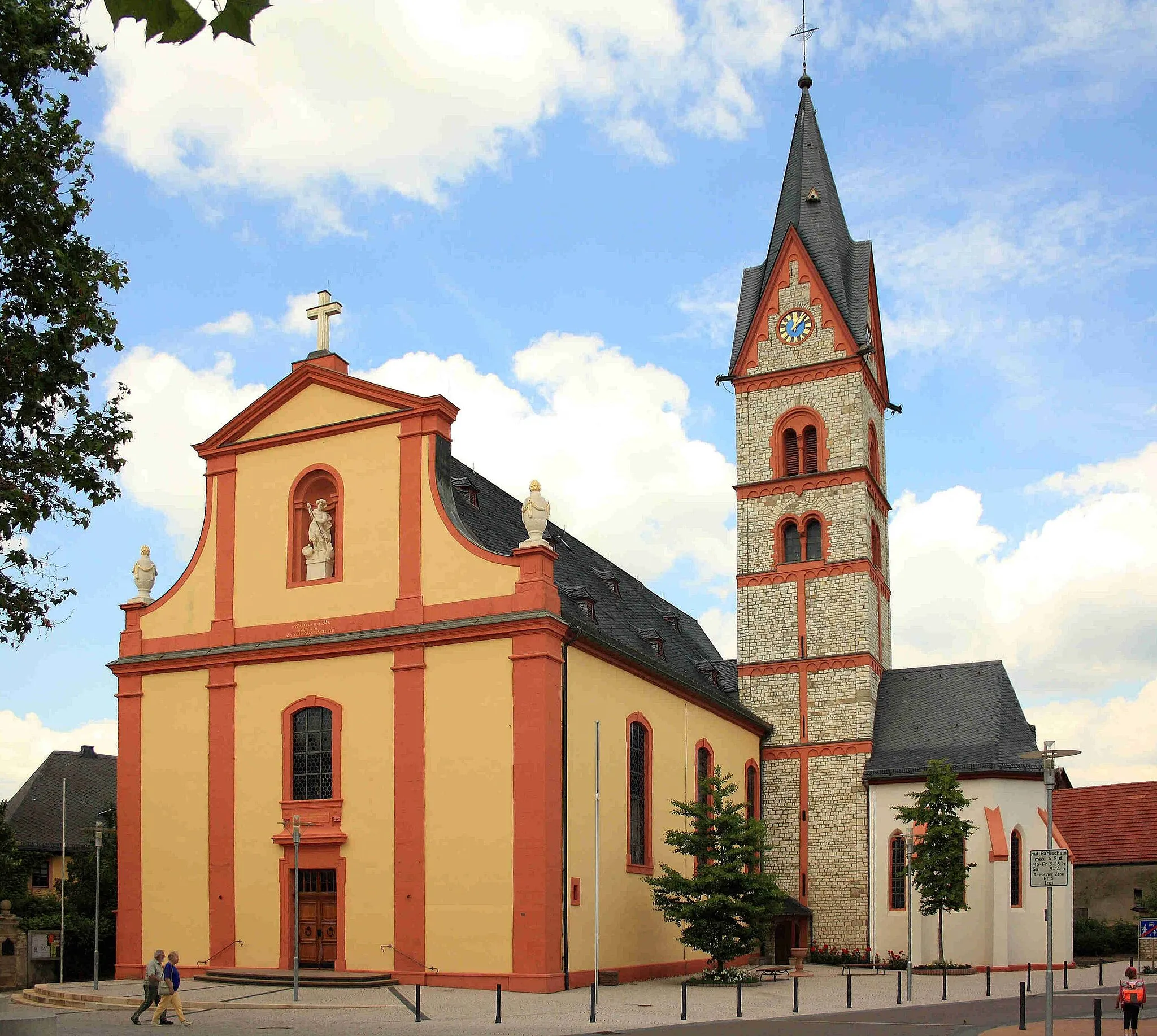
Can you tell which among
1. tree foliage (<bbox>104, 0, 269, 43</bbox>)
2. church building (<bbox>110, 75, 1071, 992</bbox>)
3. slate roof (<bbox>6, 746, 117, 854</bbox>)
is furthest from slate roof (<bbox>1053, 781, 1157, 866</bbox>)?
tree foliage (<bbox>104, 0, 269, 43</bbox>)

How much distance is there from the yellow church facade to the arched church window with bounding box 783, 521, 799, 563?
1144 cm

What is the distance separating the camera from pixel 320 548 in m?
33.5

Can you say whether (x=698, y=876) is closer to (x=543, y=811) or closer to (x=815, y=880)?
(x=543, y=811)

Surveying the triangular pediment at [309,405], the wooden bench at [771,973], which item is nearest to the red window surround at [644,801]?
the wooden bench at [771,973]

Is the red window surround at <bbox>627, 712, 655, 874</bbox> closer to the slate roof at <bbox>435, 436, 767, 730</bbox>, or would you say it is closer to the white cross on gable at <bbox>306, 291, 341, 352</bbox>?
the slate roof at <bbox>435, 436, 767, 730</bbox>

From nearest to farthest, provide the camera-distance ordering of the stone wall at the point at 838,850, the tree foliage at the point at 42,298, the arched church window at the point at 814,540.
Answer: the tree foliage at the point at 42,298
the stone wall at the point at 838,850
the arched church window at the point at 814,540

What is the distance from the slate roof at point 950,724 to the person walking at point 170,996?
85.9 feet

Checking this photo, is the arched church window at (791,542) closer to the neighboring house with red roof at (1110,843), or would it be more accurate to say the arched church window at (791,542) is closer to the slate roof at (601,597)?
the slate roof at (601,597)

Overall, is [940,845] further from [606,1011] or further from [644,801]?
[606,1011]

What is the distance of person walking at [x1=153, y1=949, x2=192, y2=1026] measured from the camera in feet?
74.7

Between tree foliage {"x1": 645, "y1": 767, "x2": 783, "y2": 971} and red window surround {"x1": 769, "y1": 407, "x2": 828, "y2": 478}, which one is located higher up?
red window surround {"x1": 769, "y1": 407, "x2": 828, "y2": 478}

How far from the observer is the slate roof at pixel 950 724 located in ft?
141

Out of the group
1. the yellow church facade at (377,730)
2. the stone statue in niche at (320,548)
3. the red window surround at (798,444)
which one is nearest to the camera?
the yellow church facade at (377,730)

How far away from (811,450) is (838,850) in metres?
13.8
